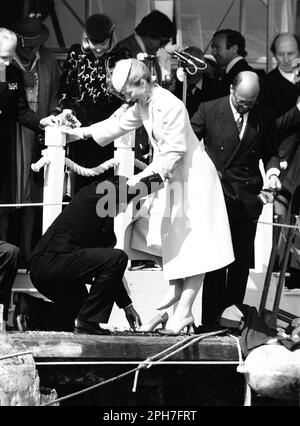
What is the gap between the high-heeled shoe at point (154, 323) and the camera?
35.5 ft

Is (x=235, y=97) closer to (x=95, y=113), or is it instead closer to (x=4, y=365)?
(x=95, y=113)

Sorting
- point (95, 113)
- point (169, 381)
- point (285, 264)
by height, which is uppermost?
point (95, 113)

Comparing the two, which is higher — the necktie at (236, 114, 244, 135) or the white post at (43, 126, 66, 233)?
the necktie at (236, 114, 244, 135)

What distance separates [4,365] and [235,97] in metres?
2.56

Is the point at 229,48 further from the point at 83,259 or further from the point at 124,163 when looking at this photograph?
the point at 83,259

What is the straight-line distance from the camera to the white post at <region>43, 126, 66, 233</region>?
37.6 ft

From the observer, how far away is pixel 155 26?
500 inches

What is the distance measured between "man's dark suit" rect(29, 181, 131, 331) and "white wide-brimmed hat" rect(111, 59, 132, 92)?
70 centimetres

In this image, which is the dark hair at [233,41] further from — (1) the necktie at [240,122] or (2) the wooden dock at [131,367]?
(2) the wooden dock at [131,367]

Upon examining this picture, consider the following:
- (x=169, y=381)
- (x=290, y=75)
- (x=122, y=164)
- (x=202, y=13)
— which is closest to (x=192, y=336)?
(x=169, y=381)

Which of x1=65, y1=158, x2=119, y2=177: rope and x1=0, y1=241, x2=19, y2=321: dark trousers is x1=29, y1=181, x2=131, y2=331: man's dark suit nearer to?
x1=0, y1=241, x2=19, y2=321: dark trousers

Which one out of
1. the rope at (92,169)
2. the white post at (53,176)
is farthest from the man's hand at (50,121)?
the rope at (92,169)

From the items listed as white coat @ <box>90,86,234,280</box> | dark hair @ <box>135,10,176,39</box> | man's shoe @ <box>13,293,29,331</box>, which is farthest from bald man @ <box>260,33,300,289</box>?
man's shoe @ <box>13,293,29,331</box>

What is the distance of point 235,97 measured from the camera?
10992 millimetres
